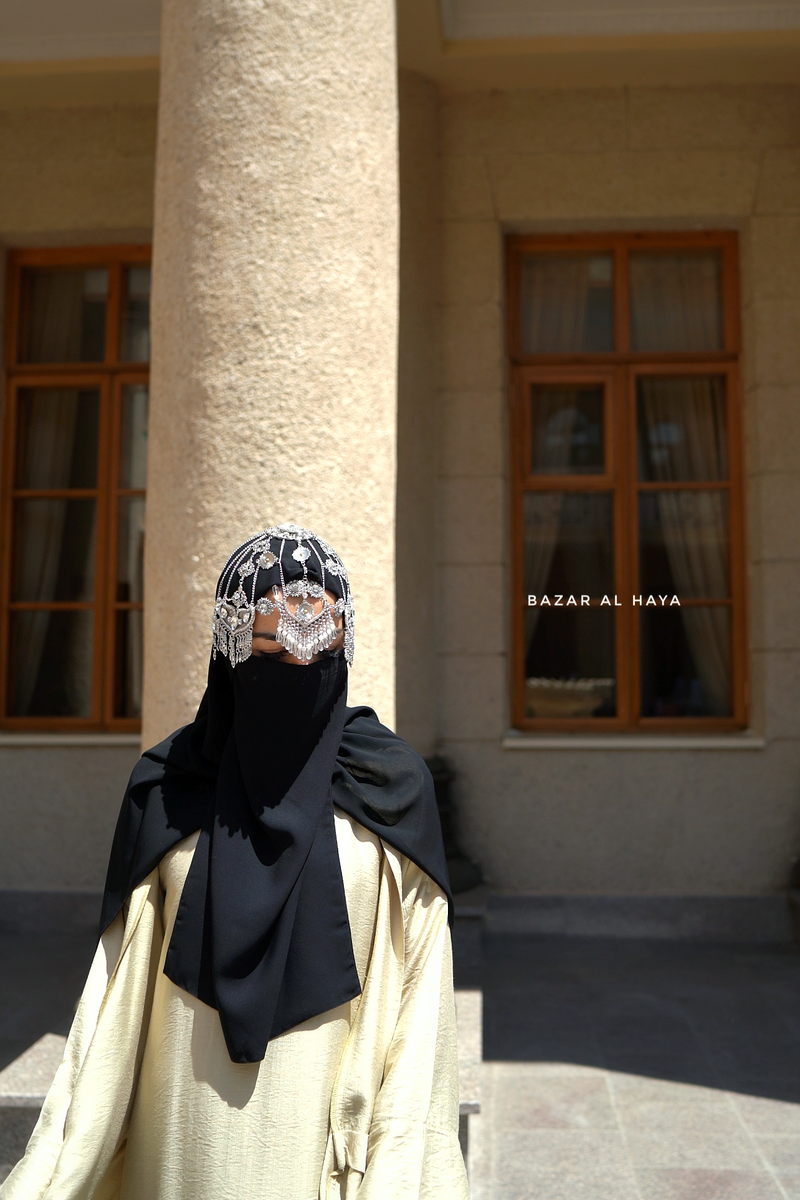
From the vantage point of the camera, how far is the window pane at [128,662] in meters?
6.11

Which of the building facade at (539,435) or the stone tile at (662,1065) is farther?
the building facade at (539,435)

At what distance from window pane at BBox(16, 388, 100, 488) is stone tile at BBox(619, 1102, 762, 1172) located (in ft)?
15.1

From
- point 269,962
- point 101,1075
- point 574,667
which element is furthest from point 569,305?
point 101,1075

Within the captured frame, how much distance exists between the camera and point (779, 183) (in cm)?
590

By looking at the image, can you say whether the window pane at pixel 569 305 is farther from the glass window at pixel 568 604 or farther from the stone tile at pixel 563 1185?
the stone tile at pixel 563 1185

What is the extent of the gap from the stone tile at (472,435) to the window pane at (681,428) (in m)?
0.90

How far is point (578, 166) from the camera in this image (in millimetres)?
5980

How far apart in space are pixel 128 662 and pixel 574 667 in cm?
267

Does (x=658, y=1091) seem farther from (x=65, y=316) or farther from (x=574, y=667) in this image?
(x=65, y=316)

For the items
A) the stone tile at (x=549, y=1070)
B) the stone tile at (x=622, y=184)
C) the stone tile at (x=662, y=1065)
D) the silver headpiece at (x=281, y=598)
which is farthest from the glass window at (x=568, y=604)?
the silver headpiece at (x=281, y=598)

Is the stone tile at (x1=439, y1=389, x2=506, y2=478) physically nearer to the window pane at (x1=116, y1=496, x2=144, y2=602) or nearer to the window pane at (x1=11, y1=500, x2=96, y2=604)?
the window pane at (x1=116, y1=496, x2=144, y2=602)

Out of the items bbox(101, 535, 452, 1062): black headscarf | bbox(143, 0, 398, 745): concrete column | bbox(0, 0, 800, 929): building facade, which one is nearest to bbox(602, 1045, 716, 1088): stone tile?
bbox(0, 0, 800, 929): building facade

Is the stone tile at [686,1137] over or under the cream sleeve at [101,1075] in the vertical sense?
under

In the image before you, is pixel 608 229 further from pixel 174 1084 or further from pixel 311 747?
pixel 174 1084
